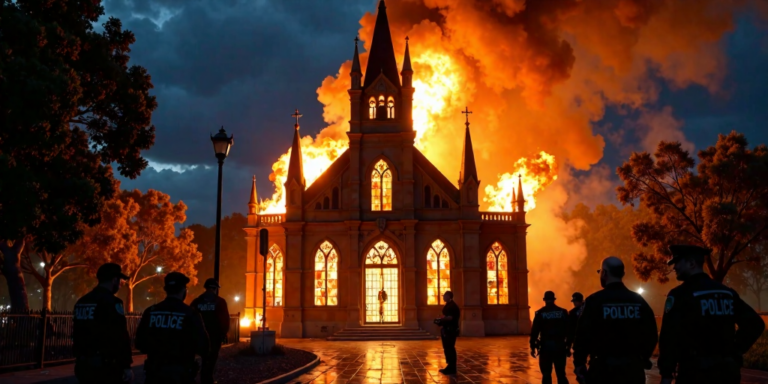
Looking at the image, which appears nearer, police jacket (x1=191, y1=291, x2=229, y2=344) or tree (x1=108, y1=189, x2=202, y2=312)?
police jacket (x1=191, y1=291, x2=229, y2=344)

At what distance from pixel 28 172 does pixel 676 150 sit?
96.4 feet

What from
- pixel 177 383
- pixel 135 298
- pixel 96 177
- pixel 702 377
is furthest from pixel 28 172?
pixel 135 298

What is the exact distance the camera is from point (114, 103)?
20094mm

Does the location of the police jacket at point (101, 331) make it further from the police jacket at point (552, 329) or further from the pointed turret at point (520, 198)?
the pointed turret at point (520, 198)

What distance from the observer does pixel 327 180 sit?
41469mm

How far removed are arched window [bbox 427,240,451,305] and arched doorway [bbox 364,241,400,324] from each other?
6.22 feet

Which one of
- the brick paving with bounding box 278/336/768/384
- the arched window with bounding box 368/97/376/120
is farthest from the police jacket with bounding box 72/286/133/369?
the arched window with bounding box 368/97/376/120

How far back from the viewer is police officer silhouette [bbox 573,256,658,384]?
7074 mm

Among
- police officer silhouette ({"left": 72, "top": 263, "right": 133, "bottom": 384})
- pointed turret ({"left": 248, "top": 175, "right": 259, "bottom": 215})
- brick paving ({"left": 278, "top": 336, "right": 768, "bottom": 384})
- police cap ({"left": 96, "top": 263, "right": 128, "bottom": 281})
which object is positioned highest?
pointed turret ({"left": 248, "top": 175, "right": 259, "bottom": 215})

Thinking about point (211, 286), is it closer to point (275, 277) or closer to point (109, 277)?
point (109, 277)

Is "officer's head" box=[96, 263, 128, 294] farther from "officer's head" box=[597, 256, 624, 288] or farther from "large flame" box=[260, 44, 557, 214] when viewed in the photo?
"large flame" box=[260, 44, 557, 214]

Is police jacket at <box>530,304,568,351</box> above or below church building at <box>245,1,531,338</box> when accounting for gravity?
below

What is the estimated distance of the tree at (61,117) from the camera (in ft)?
49.3

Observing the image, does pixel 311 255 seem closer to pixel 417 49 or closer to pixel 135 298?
pixel 417 49
